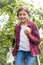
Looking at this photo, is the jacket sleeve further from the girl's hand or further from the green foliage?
the green foliage

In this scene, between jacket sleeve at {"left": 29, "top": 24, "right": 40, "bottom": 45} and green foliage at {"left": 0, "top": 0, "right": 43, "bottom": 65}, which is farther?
green foliage at {"left": 0, "top": 0, "right": 43, "bottom": 65}

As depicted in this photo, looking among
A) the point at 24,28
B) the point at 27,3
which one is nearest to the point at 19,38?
the point at 24,28

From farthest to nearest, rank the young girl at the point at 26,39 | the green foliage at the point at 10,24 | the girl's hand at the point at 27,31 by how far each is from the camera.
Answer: the green foliage at the point at 10,24
the young girl at the point at 26,39
the girl's hand at the point at 27,31

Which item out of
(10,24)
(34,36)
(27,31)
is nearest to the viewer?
(27,31)

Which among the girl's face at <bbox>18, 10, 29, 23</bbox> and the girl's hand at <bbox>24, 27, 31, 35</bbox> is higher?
the girl's face at <bbox>18, 10, 29, 23</bbox>

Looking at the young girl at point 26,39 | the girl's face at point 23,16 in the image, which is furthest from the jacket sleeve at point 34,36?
the girl's face at point 23,16

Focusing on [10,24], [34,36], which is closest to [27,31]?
[34,36]

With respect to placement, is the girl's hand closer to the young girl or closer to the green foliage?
the young girl

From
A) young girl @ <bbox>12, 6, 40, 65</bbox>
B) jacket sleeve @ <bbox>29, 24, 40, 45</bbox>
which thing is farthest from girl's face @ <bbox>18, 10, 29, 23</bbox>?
jacket sleeve @ <bbox>29, 24, 40, 45</bbox>

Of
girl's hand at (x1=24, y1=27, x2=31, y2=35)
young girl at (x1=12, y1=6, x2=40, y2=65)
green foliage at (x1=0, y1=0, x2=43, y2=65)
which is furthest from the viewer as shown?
green foliage at (x1=0, y1=0, x2=43, y2=65)

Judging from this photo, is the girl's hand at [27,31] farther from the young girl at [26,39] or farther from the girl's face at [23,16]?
the girl's face at [23,16]

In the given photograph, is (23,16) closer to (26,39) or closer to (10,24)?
(26,39)

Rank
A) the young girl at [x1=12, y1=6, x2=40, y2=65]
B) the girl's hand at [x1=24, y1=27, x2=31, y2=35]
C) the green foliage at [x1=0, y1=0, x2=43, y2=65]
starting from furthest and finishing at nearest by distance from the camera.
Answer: the green foliage at [x1=0, y1=0, x2=43, y2=65], the young girl at [x1=12, y1=6, x2=40, y2=65], the girl's hand at [x1=24, y1=27, x2=31, y2=35]

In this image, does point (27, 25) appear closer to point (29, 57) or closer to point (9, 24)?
point (29, 57)
